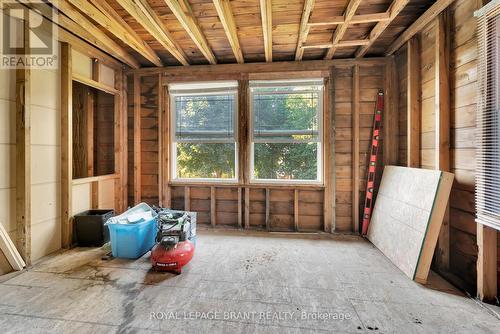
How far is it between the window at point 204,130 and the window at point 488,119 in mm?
2614

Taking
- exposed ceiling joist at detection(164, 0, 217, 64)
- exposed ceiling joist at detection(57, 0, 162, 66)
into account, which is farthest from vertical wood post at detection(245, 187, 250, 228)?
exposed ceiling joist at detection(57, 0, 162, 66)

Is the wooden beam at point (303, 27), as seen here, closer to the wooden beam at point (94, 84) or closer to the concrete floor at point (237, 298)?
the concrete floor at point (237, 298)

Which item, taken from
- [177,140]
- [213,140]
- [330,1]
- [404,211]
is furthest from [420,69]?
[177,140]

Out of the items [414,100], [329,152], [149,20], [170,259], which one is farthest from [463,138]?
[149,20]

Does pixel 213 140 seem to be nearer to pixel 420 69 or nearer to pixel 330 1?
pixel 330 1

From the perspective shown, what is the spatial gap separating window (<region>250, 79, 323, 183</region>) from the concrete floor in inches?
51.2

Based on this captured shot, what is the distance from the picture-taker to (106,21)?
232 cm

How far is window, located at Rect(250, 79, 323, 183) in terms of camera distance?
3.27 metres

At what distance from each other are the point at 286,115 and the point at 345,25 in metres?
1.30

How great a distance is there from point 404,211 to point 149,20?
11.0 feet

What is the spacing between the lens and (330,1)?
218cm

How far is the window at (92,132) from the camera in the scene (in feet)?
10.6

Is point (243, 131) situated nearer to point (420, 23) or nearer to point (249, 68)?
point (249, 68)

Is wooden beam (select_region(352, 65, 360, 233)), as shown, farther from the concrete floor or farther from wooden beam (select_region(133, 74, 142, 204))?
wooden beam (select_region(133, 74, 142, 204))
